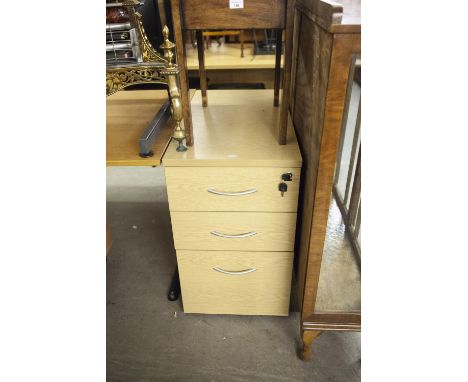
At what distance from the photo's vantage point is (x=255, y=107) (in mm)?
1301

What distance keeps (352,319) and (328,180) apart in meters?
0.51

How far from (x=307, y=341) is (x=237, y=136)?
0.70m

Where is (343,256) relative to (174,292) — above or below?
above

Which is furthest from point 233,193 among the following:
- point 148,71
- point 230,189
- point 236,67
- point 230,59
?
point 230,59

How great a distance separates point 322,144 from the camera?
2.45 feet

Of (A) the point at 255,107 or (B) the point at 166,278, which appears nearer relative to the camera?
(A) the point at 255,107

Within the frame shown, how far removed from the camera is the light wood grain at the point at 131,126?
993 millimetres

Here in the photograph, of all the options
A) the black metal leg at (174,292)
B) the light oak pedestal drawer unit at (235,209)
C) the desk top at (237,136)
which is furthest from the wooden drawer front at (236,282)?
the desk top at (237,136)

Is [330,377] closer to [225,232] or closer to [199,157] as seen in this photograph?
[225,232]

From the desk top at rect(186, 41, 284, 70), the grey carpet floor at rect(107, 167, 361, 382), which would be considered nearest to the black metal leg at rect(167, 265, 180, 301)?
the grey carpet floor at rect(107, 167, 361, 382)

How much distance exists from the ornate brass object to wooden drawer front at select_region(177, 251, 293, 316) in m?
0.40

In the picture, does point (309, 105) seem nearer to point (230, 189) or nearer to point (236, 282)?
point (230, 189)
